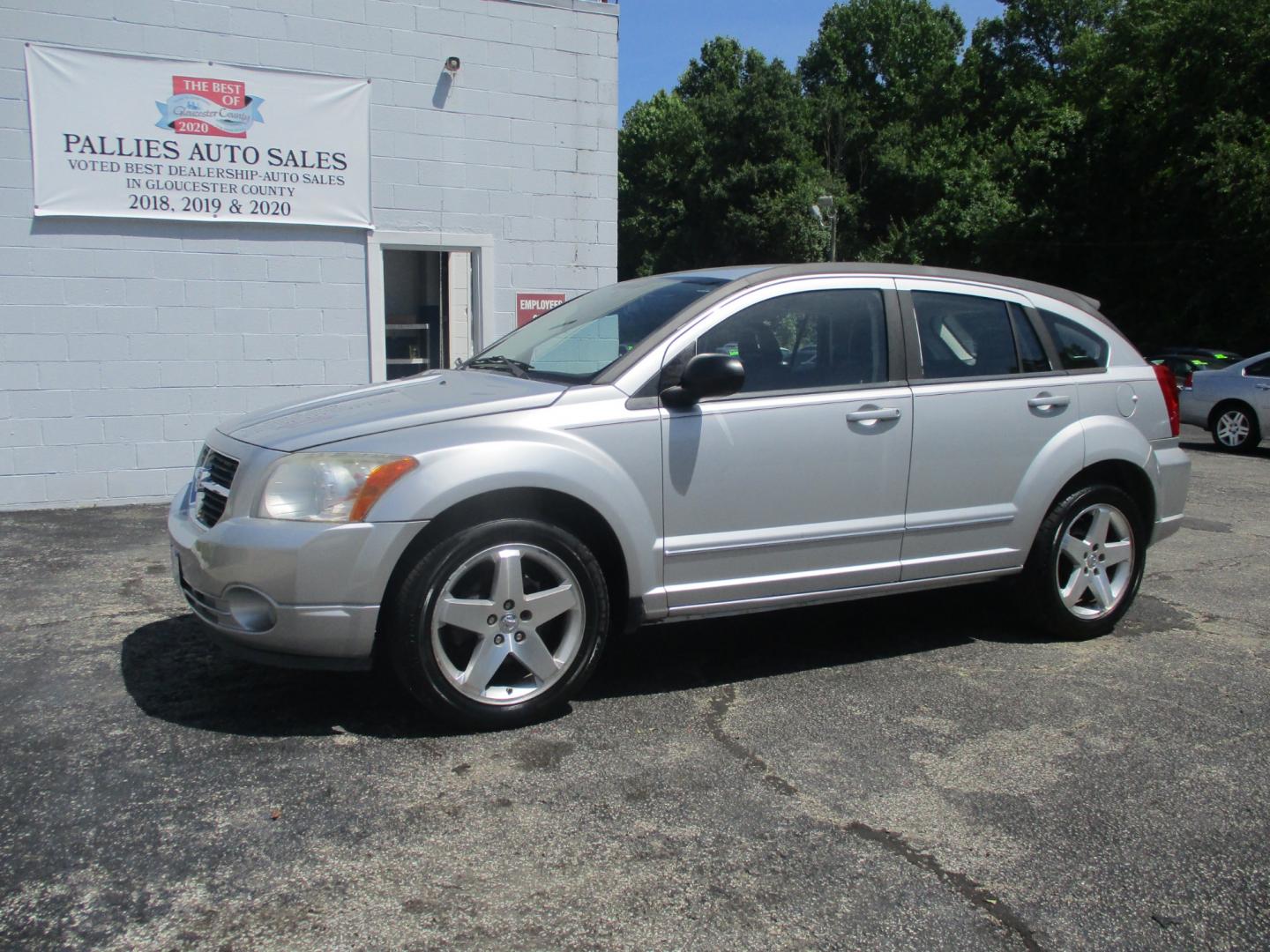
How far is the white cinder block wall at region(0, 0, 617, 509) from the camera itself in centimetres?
855

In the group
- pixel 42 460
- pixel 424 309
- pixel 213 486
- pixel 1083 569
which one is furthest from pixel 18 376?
pixel 1083 569

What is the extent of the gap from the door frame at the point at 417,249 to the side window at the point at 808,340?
545 centimetres

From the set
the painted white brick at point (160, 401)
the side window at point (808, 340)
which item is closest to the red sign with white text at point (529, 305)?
the painted white brick at point (160, 401)

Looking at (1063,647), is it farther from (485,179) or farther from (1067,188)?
(1067,188)

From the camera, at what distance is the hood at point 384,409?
3.99 metres

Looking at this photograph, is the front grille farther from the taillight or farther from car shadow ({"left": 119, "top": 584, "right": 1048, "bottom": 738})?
the taillight

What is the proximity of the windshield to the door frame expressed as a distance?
4331 mm

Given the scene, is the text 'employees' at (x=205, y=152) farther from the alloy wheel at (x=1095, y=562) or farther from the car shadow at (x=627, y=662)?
the alloy wheel at (x=1095, y=562)

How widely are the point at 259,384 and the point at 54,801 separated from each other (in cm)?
620

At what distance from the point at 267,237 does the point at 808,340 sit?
588cm

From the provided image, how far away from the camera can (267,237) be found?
9.17 metres

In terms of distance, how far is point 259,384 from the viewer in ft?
30.4

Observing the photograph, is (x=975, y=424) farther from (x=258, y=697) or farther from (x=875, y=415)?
(x=258, y=697)

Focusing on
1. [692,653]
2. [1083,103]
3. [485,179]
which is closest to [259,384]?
[485,179]
